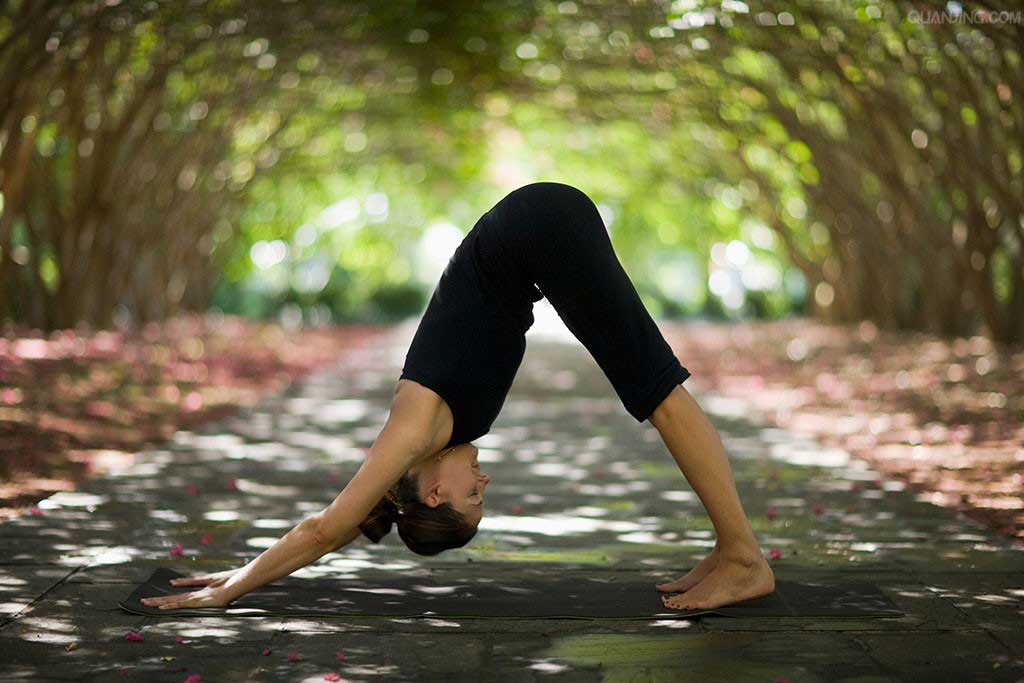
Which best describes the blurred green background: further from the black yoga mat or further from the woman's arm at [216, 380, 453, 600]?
the woman's arm at [216, 380, 453, 600]

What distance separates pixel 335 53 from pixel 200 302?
14136 mm

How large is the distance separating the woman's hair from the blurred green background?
297 inches

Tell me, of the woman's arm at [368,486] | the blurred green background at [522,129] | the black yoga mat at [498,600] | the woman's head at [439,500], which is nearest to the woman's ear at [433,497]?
the woman's head at [439,500]

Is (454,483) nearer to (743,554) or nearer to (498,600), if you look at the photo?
(498,600)

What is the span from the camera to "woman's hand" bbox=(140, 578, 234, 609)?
541 cm

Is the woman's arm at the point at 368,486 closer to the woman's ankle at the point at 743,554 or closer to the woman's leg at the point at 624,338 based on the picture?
the woman's leg at the point at 624,338

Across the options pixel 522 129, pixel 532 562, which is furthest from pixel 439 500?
pixel 522 129

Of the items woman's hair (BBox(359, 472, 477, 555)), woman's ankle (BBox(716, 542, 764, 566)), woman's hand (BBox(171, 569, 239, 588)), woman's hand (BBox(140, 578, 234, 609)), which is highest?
woman's hair (BBox(359, 472, 477, 555))

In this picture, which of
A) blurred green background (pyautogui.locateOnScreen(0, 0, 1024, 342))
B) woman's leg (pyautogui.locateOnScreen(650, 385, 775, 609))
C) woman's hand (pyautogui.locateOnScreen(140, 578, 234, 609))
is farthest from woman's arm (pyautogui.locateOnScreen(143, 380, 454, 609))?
blurred green background (pyautogui.locateOnScreen(0, 0, 1024, 342))

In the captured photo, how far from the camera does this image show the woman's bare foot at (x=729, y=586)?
554 cm

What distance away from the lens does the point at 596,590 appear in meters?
5.93

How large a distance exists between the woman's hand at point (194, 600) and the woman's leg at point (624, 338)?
5.54ft

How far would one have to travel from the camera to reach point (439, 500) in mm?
5367

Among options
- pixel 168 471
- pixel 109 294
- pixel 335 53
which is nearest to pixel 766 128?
pixel 335 53
